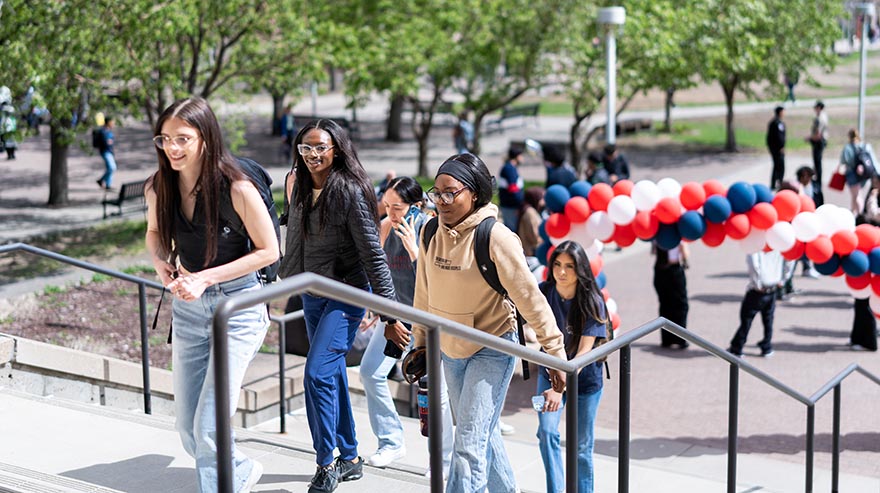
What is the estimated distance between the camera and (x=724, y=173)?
24.4m

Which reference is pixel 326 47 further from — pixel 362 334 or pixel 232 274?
pixel 232 274

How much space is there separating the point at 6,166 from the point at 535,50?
1136 centimetres

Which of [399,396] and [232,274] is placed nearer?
[232,274]

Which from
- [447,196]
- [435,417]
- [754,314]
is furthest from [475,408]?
[754,314]

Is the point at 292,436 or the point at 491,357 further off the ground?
the point at 491,357

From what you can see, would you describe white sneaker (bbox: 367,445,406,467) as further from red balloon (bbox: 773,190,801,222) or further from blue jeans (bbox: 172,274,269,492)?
red balloon (bbox: 773,190,801,222)

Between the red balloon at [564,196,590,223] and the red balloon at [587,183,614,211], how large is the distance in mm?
68

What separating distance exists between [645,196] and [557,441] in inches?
164

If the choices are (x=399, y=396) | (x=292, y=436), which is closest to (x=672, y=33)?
(x=399, y=396)

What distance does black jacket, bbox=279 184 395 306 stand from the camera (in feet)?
16.5

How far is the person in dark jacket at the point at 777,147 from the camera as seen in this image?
2194cm

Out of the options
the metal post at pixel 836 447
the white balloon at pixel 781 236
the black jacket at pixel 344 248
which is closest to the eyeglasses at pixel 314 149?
the black jacket at pixel 344 248

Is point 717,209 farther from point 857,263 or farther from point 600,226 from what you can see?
point 857,263

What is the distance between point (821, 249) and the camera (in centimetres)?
919
